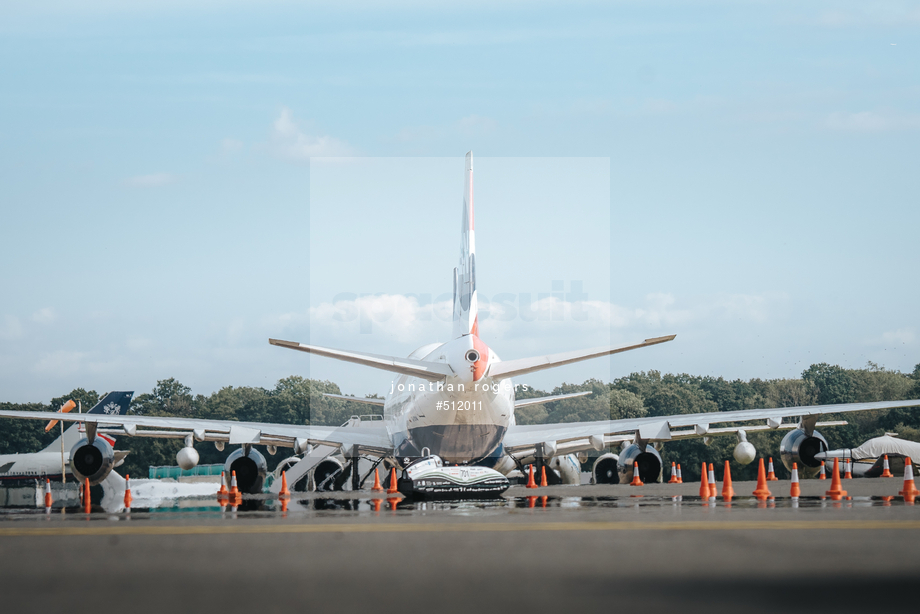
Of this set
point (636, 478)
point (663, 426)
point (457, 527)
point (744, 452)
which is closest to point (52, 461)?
point (636, 478)

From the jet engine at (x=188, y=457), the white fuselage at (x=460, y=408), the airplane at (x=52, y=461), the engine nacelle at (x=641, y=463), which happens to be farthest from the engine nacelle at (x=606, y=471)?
the airplane at (x=52, y=461)

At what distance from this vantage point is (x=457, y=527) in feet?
41.8

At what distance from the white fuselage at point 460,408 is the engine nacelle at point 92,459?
9.86 m

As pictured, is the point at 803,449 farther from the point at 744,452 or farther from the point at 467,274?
the point at 467,274

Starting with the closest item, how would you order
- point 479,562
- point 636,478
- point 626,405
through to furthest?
point 479,562, point 636,478, point 626,405

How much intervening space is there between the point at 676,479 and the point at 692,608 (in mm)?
28409

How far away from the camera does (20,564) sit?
363 inches

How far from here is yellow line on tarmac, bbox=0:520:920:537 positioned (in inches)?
465

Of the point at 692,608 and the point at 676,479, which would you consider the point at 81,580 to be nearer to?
the point at 692,608

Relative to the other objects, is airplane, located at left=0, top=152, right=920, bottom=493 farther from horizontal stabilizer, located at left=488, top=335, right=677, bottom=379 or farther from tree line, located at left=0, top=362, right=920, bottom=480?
tree line, located at left=0, top=362, right=920, bottom=480

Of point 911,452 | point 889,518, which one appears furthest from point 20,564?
point 911,452

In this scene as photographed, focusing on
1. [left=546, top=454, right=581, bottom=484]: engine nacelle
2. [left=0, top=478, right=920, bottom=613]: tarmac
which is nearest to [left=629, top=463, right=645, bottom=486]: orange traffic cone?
[left=546, top=454, right=581, bottom=484]: engine nacelle

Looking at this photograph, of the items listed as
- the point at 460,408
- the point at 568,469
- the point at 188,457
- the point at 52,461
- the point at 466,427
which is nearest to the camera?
the point at 460,408

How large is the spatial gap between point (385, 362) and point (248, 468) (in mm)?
9981
